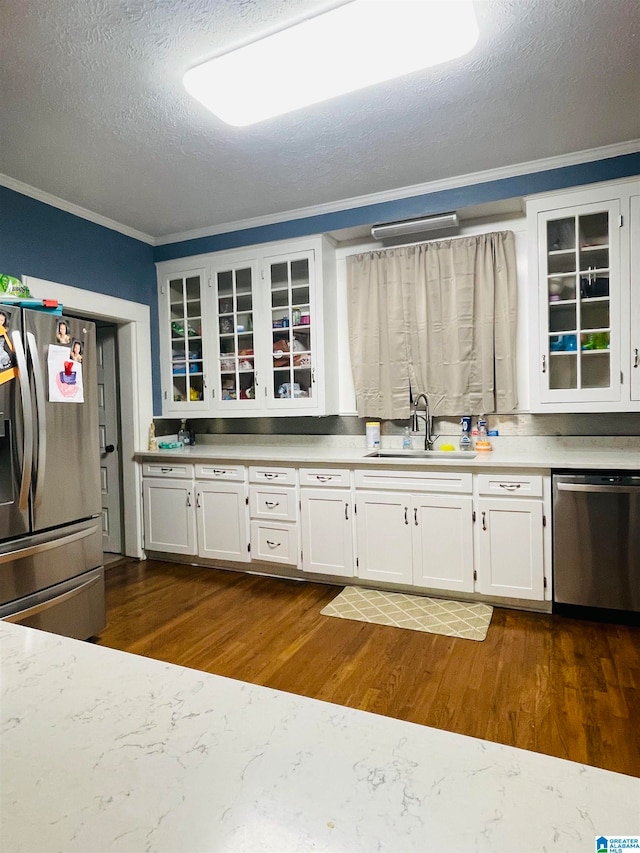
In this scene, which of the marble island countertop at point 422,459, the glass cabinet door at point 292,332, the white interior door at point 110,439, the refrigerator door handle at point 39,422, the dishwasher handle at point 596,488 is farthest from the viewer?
the white interior door at point 110,439

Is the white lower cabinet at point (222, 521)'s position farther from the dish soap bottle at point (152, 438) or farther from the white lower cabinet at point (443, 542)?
the white lower cabinet at point (443, 542)

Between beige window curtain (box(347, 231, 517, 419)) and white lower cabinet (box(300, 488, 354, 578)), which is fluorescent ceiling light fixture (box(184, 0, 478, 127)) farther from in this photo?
white lower cabinet (box(300, 488, 354, 578))

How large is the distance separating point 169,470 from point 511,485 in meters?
2.58

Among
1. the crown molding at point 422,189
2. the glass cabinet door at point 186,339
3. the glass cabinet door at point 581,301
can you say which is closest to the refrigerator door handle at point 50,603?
the glass cabinet door at point 186,339

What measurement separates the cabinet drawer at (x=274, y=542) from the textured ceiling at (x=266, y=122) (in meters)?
2.34

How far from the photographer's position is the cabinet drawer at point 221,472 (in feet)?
12.3

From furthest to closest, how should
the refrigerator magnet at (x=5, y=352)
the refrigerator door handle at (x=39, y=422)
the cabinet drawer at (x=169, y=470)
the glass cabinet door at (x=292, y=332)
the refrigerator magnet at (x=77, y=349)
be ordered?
the cabinet drawer at (x=169, y=470) → the glass cabinet door at (x=292, y=332) → the refrigerator magnet at (x=77, y=349) → the refrigerator door handle at (x=39, y=422) → the refrigerator magnet at (x=5, y=352)

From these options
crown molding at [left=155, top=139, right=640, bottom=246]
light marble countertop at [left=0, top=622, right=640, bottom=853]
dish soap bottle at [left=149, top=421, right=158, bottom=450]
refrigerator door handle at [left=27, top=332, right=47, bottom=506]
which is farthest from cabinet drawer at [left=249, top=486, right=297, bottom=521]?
light marble countertop at [left=0, top=622, right=640, bottom=853]

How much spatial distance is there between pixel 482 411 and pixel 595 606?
137 cm

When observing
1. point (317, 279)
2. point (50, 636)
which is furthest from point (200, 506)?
point (50, 636)

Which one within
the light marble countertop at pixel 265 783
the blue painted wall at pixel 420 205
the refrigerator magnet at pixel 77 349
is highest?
the blue painted wall at pixel 420 205

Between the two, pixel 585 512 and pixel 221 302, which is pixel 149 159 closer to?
pixel 221 302

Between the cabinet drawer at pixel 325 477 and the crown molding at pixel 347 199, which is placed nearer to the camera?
the crown molding at pixel 347 199

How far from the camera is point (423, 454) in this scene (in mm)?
3639
